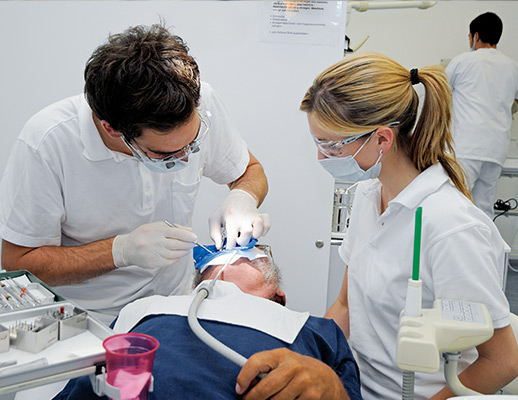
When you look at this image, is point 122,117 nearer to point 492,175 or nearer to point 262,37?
point 262,37

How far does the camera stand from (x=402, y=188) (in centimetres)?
142

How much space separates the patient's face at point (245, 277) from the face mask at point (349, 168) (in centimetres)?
39

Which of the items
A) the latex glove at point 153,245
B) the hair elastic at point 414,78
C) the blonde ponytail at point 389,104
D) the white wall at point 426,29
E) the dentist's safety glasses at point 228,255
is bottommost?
the dentist's safety glasses at point 228,255

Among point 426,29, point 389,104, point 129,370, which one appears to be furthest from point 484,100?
point 129,370

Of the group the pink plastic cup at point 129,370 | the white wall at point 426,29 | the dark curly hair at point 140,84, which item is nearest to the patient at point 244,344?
the pink plastic cup at point 129,370

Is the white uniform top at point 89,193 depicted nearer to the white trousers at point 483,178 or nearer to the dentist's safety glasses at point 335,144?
the dentist's safety glasses at point 335,144

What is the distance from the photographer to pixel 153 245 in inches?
58.4

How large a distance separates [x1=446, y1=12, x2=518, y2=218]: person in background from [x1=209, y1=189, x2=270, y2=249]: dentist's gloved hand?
8.76ft

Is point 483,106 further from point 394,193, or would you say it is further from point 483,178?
point 394,193

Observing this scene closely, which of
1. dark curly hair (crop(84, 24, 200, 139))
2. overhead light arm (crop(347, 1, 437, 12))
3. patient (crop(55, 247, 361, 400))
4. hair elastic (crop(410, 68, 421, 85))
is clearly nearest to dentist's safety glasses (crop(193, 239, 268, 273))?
patient (crop(55, 247, 361, 400))

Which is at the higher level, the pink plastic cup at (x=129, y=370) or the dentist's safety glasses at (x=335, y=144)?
the dentist's safety glasses at (x=335, y=144)

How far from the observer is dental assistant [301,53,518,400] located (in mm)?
1208

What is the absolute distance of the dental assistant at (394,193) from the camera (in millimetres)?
1208

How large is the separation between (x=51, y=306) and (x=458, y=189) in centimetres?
103
